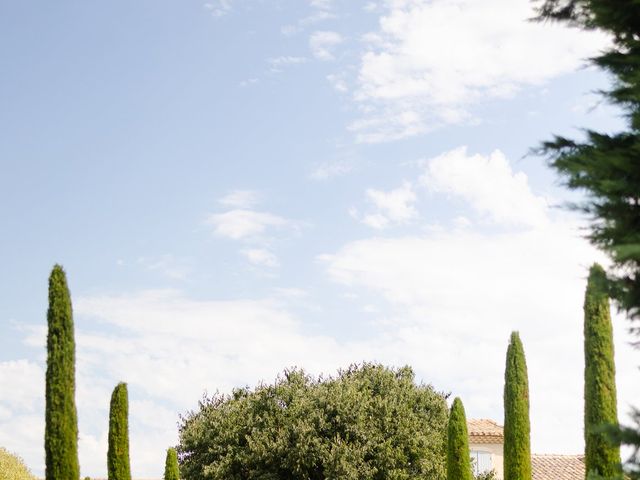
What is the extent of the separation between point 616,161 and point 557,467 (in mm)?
36067

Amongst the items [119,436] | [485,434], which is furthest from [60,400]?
[485,434]

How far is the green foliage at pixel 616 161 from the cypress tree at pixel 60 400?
Result: 1301 centimetres

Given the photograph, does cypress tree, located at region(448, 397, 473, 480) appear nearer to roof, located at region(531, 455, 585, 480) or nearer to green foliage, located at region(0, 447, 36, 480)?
green foliage, located at region(0, 447, 36, 480)

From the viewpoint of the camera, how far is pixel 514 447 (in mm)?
23078

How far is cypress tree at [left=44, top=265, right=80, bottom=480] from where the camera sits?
18578mm

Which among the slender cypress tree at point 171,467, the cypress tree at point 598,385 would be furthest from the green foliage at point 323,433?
the cypress tree at point 598,385

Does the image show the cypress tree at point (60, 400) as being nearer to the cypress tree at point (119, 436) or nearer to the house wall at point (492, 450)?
the cypress tree at point (119, 436)

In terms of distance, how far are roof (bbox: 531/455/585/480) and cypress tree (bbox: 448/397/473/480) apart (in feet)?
55.5

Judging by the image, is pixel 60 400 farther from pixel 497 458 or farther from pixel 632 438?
pixel 497 458

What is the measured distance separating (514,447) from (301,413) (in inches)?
414

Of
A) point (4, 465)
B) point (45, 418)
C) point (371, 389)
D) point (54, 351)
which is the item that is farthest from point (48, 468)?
point (371, 389)

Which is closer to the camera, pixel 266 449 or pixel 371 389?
pixel 266 449

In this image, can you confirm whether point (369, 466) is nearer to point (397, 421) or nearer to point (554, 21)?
point (397, 421)

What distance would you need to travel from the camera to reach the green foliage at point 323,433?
30547 mm
